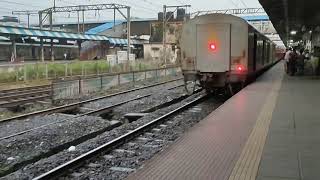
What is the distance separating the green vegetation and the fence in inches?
255

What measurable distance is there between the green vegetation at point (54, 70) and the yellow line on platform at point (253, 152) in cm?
2300

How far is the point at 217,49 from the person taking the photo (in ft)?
57.8

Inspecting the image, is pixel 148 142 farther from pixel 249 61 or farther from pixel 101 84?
pixel 101 84

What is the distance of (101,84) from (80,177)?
682 inches

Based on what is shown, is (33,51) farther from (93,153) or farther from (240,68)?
(93,153)

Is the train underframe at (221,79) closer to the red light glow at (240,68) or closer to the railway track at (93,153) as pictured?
the red light glow at (240,68)

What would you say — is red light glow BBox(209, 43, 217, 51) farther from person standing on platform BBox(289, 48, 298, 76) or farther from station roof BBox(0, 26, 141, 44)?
station roof BBox(0, 26, 141, 44)

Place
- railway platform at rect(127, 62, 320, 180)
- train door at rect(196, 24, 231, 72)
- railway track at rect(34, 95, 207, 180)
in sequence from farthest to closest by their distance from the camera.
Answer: train door at rect(196, 24, 231, 72) < railway track at rect(34, 95, 207, 180) < railway platform at rect(127, 62, 320, 180)

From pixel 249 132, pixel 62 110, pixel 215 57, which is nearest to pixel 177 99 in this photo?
pixel 215 57

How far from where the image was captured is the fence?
2053cm

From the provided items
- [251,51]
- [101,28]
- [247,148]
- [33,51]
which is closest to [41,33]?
[33,51]

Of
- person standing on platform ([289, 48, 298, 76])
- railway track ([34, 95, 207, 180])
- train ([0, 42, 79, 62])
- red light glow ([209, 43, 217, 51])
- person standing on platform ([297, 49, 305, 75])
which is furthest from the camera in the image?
train ([0, 42, 79, 62])

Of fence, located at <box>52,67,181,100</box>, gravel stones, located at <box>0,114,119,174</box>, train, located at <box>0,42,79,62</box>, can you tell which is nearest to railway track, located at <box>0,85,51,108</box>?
fence, located at <box>52,67,181,100</box>

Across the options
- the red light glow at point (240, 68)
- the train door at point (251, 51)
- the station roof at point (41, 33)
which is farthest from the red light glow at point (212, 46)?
the station roof at point (41, 33)
